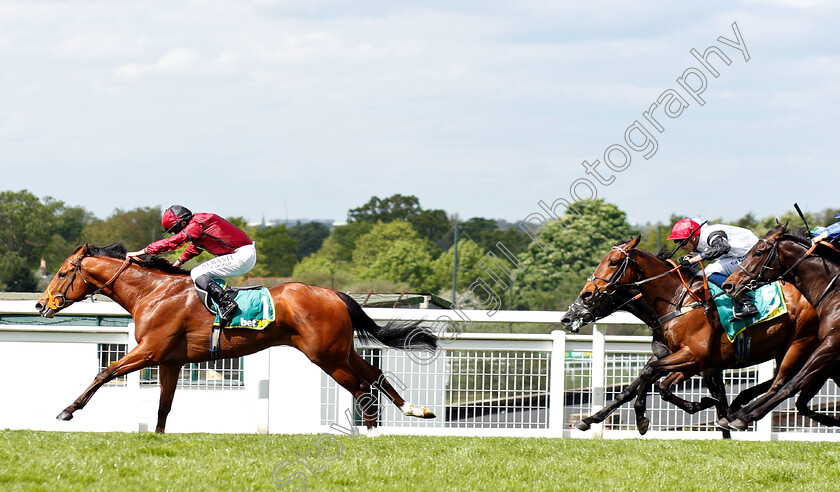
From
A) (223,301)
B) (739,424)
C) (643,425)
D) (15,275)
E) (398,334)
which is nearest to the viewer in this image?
(739,424)

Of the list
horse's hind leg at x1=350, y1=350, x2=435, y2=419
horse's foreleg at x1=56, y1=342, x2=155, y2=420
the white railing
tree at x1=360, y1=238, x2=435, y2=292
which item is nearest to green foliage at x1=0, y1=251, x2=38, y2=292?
tree at x1=360, y1=238, x2=435, y2=292

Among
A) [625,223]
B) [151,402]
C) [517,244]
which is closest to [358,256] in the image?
[517,244]

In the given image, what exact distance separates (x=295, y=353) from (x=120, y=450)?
3.22 meters

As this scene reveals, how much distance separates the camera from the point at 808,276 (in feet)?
24.1

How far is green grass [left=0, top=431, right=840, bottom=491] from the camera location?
5430 mm

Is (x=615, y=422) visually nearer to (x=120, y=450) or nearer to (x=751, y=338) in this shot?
(x=751, y=338)

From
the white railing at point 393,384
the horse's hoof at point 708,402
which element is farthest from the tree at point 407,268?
the horse's hoof at point 708,402

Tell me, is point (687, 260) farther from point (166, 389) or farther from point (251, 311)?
point (166, 389)

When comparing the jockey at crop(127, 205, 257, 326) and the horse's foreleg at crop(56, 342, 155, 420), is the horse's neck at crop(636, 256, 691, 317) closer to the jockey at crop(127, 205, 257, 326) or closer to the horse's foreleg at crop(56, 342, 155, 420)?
the jockey at crop(127, 205, 257, 326)

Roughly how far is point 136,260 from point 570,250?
6338cm

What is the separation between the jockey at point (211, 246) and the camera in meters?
7.85

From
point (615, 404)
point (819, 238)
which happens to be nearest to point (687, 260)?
point (819, 238)

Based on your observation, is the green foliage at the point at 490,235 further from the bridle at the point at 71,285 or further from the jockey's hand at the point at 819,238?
the jockey's hand at the point at 819,238

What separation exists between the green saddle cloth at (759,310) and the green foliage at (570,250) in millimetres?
59132
